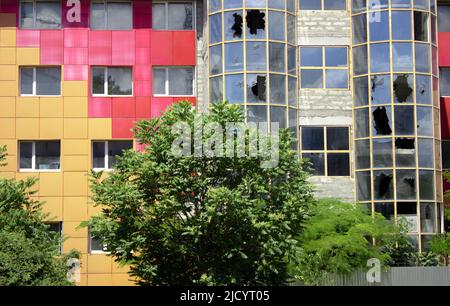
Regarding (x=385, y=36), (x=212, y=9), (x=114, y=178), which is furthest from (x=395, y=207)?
(x=114, y=178)

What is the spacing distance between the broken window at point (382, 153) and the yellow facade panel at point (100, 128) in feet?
41.4

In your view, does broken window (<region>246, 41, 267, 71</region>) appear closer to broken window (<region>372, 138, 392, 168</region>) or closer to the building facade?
the building facade

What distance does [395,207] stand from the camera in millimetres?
41062

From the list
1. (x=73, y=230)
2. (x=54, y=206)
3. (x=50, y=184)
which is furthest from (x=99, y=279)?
(x=50, y=184)

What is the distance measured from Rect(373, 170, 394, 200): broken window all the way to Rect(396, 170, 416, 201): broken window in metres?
0.31

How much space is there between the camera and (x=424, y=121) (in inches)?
1657

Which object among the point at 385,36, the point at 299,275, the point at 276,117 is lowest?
the point at 299,275

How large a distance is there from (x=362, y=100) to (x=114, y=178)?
16257 millimetres

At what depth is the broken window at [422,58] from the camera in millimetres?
42250

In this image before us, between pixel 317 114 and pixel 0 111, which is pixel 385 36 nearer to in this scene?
pixel 317 114

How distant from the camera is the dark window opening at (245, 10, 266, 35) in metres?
41.9

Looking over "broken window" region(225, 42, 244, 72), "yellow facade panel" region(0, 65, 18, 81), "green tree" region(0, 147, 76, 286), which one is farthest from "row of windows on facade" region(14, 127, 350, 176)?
"green tree" region(0, 147, 76, 286)

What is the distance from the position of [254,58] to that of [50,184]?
37.3 ft

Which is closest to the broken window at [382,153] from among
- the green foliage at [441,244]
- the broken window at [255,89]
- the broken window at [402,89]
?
the broken window at [402,89]
